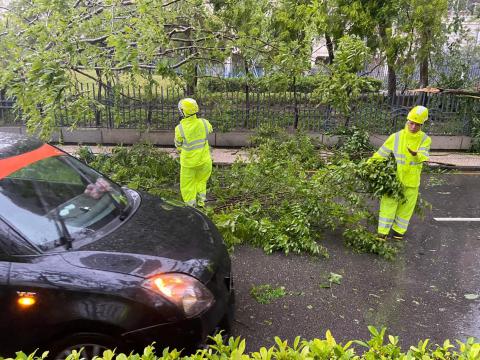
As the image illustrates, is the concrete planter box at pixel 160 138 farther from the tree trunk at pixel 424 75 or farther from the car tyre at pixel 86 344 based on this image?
the car tyre at pixel 86 344

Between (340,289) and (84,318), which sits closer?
(84,318)

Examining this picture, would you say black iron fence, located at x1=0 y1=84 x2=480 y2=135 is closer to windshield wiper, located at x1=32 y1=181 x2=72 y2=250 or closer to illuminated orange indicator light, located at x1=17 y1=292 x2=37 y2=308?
windshield wiper, located at x1=32 y1=181 x2=72 y2=250

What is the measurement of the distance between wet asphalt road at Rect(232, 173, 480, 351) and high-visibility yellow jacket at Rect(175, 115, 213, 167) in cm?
144

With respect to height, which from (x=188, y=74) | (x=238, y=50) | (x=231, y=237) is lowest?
(x=231, y=237)

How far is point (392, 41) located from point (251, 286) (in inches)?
309

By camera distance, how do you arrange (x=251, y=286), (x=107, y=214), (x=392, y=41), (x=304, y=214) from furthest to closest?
1. (x=392, y=41)
2. (x=304, y=214)
3. (x=251, y=286)
4. (x=107, y=214)

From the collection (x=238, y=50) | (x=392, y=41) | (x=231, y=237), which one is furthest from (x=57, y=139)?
(x=392, y=41)

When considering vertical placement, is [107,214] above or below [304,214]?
above

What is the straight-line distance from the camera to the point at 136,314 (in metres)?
2.56

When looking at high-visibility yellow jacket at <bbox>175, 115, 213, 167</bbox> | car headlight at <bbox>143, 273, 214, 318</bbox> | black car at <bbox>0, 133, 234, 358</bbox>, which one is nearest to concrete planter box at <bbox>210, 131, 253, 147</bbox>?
high-visibility yellow jacket at <bbox>175, 115, 213, 167</bbox>

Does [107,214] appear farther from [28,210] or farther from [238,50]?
[238,50]

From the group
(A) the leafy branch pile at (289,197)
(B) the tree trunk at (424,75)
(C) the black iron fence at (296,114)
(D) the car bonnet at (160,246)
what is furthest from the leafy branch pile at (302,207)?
(B) the tree trunk at (424,75)

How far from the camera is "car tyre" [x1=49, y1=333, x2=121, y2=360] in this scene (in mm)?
2584

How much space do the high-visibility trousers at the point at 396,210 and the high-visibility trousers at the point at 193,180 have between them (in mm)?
2363
